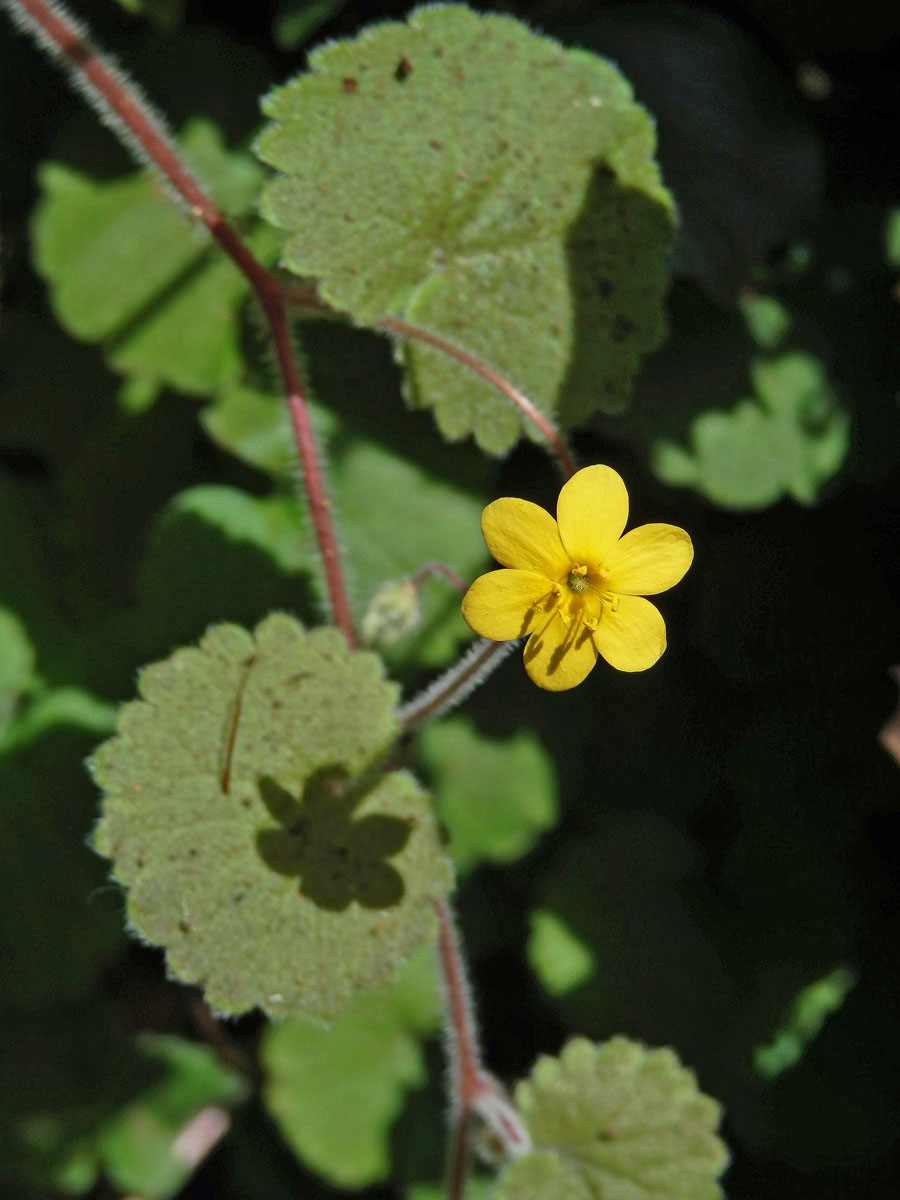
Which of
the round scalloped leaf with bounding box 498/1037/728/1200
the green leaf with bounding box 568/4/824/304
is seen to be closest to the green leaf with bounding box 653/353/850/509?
the green leaf with bounding box 568/4/824/304

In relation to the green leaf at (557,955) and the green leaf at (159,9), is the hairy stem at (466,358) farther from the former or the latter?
the green leaf at (557,955)

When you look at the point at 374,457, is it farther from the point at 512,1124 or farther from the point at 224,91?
the point at 512,1124

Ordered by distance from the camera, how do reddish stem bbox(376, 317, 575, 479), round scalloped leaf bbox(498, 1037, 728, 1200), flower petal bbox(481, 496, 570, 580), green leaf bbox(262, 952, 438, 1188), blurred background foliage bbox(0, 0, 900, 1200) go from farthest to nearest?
green leaf bbox(262, 952, 438, 1188) → blurred background foliage bbox(0, 0, 900, 1200) → round scalloped leaf bbox(498, 1037, 728, 1200) → reddish stem bbox(376, 317, 575, 479) → flower petal bbox(481, 496, 570, 580)

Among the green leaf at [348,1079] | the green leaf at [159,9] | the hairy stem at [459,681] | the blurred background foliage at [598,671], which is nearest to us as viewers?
the hairy stem at [459,681]

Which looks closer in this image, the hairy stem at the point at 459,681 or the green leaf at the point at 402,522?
the hairy stem at the point at 459,681

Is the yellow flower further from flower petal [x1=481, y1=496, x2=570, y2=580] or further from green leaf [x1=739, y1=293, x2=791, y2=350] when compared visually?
green leaf [x1=739, y1=293, x2=791, y2=350]

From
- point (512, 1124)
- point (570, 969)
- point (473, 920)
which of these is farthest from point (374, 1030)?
point (512, 1124)

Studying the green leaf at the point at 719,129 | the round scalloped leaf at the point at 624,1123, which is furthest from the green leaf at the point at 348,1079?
the green leaf at the point at 719,129
